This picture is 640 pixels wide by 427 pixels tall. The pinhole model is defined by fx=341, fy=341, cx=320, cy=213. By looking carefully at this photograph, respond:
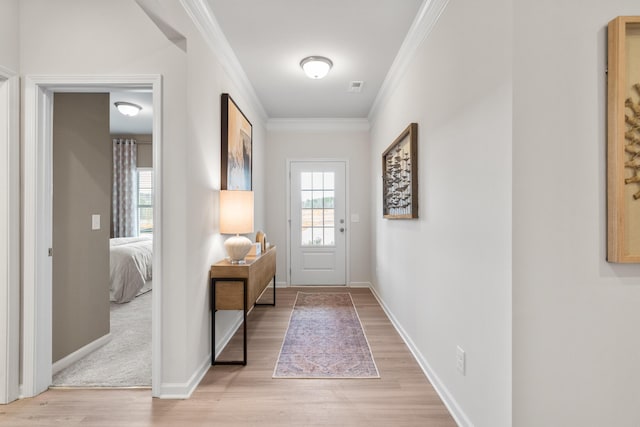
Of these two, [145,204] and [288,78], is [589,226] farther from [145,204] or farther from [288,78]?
[145,204]

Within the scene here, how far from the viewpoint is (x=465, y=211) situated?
5.90ft

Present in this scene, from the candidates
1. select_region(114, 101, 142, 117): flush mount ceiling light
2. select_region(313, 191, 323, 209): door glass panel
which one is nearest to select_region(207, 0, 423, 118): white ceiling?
select_region(313, 191, 323, 209): door glass panel

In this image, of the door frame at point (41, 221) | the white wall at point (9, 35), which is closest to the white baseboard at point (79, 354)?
the door frame at point (41, 221)

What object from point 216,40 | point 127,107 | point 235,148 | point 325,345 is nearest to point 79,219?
point 235,148

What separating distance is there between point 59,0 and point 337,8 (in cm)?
177

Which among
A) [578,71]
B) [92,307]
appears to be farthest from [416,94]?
[92,307]

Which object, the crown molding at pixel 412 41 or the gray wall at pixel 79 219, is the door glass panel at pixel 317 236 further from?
the gray wall at pixel 79 219

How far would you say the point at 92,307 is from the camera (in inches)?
110

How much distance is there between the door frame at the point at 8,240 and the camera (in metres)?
2.03

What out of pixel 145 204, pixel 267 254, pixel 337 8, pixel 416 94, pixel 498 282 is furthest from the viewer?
pixel 145 204

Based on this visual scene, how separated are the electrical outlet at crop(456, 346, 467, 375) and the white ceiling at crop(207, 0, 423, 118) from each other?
2.22 m

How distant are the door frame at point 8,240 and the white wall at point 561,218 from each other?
8.88ft

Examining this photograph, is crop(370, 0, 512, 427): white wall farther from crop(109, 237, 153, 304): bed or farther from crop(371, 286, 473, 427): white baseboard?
crop(109, 237, 153, 304): bed

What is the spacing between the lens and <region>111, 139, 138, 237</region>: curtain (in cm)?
654
